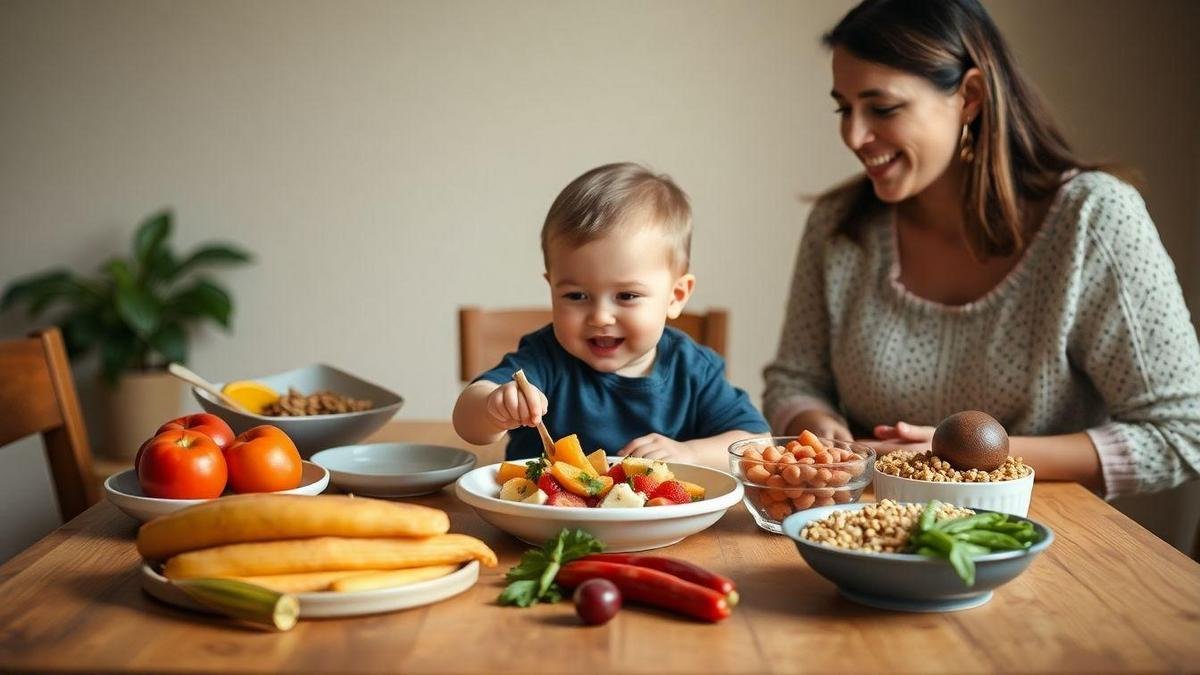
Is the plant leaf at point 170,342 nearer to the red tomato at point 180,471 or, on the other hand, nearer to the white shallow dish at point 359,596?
the red tomato at point 180,471

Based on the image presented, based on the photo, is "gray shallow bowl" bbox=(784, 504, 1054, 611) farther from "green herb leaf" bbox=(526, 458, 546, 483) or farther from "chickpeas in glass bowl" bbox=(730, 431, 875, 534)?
"green herb leaf" bbox=(526, 458, 546, 483)

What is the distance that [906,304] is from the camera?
2.08m

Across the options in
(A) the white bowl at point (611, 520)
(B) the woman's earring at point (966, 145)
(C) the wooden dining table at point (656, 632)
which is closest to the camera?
(C) the wooden dining table at point (656, 632)

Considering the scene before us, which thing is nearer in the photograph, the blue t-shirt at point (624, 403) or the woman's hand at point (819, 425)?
the blue t-shirt at point (624, 403)

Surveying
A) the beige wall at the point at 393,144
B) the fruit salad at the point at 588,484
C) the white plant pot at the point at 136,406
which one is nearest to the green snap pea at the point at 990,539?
the fruit salad at the point at 588,484

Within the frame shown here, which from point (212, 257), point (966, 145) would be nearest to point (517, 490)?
point (966, 145)

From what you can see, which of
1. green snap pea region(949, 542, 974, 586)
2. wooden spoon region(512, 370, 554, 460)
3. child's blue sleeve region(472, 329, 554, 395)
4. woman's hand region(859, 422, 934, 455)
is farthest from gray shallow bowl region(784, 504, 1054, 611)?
child's blue sleeve region(472, 329, 554, 395)

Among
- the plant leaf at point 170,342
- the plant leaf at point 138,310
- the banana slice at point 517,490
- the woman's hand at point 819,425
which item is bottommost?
the plant leaf at point 170,342

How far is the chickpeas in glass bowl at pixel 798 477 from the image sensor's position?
4.17 feet

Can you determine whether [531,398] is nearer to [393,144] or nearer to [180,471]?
[180,471]

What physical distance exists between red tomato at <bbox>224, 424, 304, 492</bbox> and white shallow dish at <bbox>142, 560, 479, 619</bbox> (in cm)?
22

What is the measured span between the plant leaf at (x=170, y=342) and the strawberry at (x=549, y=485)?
298 cm

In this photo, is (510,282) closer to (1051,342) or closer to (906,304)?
(906,304)

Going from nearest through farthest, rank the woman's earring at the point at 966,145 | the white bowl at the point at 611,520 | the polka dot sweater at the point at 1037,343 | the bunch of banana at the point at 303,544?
1. the bunch of banana at the point at 303,544
2. the white bowl at the point at 611,520
3. the polka dot sweater at the point at 1037,343
4. the woman's earring at the point at 966,145
